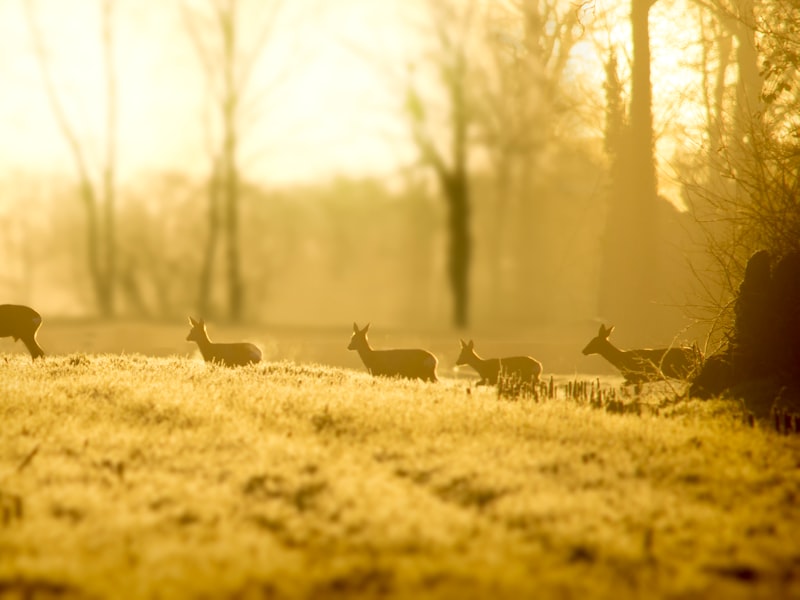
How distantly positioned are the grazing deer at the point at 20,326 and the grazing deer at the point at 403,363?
5.89 m

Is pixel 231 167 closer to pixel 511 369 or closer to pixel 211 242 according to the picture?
pixel 211 242

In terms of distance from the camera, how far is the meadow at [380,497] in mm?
5984

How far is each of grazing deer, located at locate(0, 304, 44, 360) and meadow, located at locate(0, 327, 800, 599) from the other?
4237 mm

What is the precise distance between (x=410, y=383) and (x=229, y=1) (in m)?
Result: 23.6

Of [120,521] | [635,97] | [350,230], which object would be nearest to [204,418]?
[120,521]

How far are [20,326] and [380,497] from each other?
11.7 m

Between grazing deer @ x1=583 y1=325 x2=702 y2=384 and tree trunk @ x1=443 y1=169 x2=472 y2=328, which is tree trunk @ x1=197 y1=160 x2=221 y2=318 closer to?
tree trunk @ x1=443 y1=169 x2=472 y2=328

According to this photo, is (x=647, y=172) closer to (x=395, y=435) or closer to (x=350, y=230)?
(x=395, y=435)

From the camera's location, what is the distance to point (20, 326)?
56.3ft

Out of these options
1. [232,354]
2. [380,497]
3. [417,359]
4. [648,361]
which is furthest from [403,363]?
[380,497]

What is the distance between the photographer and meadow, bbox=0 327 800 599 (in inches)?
236

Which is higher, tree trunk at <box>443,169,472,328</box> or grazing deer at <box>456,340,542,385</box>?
tree trunk at <box>443,169,472,328</box>

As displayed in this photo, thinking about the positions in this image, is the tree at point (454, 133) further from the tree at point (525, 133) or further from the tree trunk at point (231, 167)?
the tree trunk at point (231, 167)

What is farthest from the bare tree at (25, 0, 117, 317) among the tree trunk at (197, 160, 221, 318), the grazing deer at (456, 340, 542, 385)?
the grazing deer at (456, 340, 542, 385)
